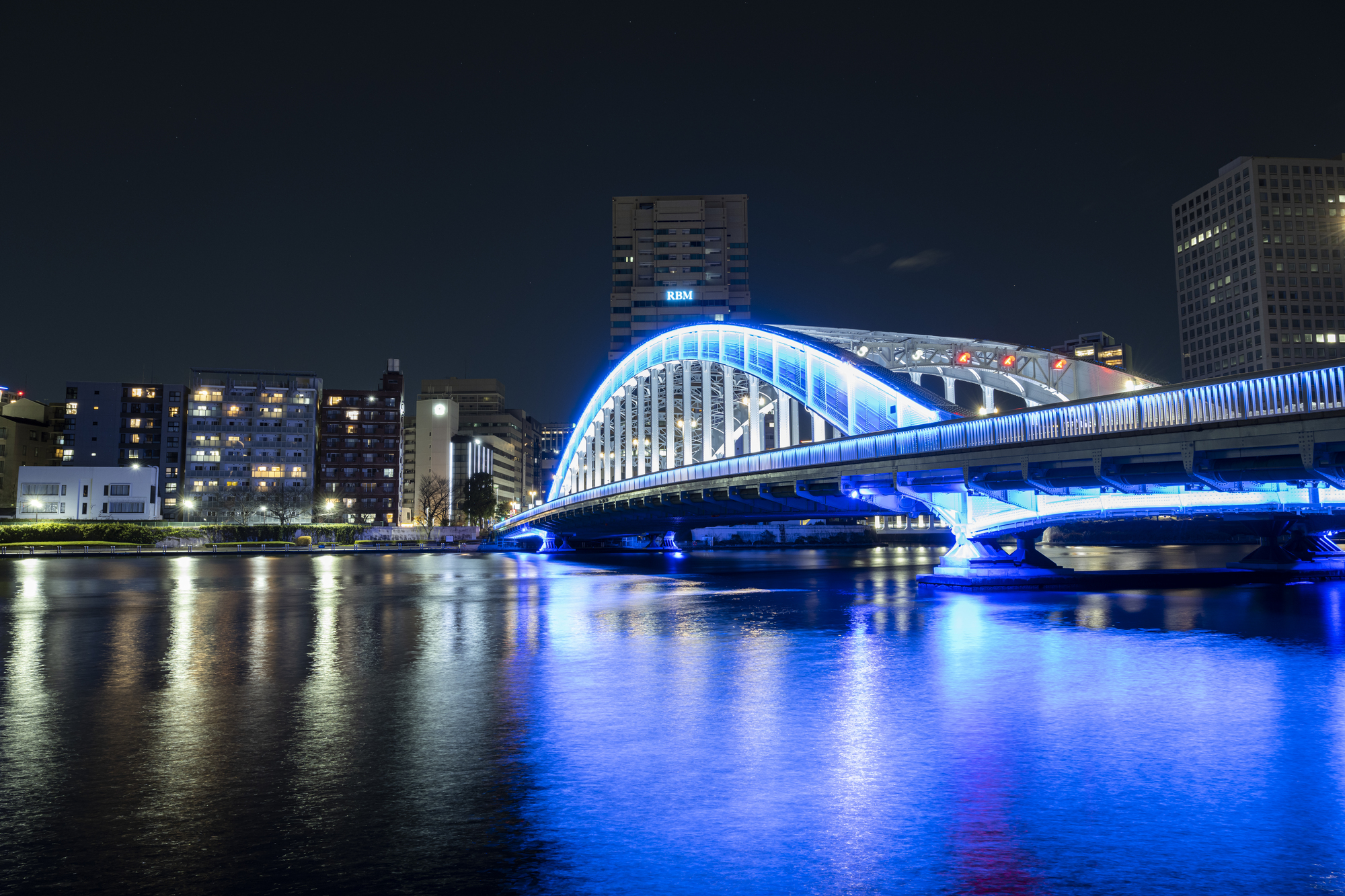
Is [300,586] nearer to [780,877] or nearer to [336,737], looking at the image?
[336,737]

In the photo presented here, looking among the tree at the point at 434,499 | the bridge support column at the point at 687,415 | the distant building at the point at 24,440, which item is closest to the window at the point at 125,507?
the distant building at the point at 24,440

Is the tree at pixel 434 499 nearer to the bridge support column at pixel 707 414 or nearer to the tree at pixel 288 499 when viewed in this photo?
the tree at pixel 288 499

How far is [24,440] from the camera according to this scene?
142375 mm

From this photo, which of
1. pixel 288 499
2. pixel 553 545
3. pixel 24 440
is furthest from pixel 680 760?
pixel 24 440

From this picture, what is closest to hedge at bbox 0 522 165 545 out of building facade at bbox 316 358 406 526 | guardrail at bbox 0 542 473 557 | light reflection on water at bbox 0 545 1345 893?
guardrail at bbox 0 542 473 557

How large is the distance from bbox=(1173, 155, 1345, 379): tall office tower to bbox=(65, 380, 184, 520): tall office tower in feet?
614

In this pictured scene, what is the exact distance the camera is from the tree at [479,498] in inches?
6314

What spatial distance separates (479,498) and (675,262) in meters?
62.5

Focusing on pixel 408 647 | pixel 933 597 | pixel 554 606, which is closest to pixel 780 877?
pixel 408 647

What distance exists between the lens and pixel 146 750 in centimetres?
1018

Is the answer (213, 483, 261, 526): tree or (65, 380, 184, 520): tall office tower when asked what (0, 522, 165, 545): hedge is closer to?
(213, 483, 261, 526): tree

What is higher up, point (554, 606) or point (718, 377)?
point (718, 377)

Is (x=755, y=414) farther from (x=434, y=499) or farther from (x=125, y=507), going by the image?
(x=434, y=499)

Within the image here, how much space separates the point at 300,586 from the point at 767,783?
129 ft
